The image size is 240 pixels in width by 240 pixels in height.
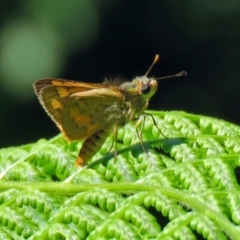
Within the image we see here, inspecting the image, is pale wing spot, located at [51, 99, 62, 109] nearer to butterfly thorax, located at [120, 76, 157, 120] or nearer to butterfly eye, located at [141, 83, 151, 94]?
butterfly thorax, located at [120, 76, 157, 120]

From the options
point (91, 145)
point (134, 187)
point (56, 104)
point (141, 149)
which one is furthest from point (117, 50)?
point (134, 187)

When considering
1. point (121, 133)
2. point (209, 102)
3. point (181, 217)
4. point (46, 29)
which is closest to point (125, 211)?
point (181, 217)

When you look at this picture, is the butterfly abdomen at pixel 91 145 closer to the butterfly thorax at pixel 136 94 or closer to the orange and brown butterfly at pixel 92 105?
the orange and brown butterfly at pixel 92 105

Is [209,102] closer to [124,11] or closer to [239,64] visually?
[239,64]

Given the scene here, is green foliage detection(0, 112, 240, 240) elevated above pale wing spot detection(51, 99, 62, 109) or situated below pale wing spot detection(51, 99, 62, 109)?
below

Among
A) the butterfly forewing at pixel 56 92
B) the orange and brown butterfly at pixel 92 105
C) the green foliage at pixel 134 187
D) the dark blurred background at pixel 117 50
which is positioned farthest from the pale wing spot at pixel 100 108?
the dark blurred background at pixel 117 50

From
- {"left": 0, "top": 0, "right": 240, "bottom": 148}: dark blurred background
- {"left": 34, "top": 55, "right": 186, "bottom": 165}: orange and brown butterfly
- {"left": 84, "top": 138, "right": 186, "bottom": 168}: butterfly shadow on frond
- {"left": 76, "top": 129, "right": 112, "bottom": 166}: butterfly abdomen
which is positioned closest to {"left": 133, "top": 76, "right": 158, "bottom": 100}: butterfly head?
{"left": 34, "top": 55, "right": 186, "bottom": 165}: orange and brown butterfly
